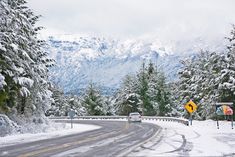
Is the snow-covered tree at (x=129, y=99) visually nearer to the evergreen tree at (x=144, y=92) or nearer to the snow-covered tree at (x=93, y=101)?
the evergreen tree at (x=144, y=92)

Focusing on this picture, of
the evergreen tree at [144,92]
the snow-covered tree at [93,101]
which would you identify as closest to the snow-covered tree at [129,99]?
the evergreen tree at [144,92]

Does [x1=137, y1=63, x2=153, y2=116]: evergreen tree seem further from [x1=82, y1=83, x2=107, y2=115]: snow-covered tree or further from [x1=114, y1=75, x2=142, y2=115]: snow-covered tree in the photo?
[x1=82, y1=83, x2=107, y2=115]: snow-covered tree

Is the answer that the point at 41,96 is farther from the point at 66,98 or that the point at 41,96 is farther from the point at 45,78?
the point at 66,98

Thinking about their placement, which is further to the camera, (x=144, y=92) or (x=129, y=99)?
(x=129, y=99)

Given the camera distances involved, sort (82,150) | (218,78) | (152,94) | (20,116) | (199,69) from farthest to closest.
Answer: (152,94) < (199,69) < (218,78) < (20,116) < (82,150)

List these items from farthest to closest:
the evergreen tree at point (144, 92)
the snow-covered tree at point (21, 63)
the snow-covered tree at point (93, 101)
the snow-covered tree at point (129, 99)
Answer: the snow-covered tree at point (93, 101) < the snow-covered tree at point (129, 99) < the evergreen tree at point (144, 92) < the snow-covered tree at point (21, 63)

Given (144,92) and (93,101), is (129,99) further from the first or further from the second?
(93,101)

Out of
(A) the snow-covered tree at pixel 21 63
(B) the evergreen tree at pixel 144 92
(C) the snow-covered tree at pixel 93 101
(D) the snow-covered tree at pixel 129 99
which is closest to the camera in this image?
(A) the snow-covered tree at pixel 21 63

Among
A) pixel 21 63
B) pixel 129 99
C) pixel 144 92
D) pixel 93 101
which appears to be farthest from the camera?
pixel 93 101

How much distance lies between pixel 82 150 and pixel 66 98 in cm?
8448

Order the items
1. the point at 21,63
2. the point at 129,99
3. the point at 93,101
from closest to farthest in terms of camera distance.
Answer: the point at 21,63, the point at 129,99, the point at 93,101

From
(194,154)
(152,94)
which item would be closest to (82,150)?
(194,154)

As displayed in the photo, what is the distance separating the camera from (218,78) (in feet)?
158

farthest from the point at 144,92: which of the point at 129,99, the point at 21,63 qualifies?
the point at 21,63
